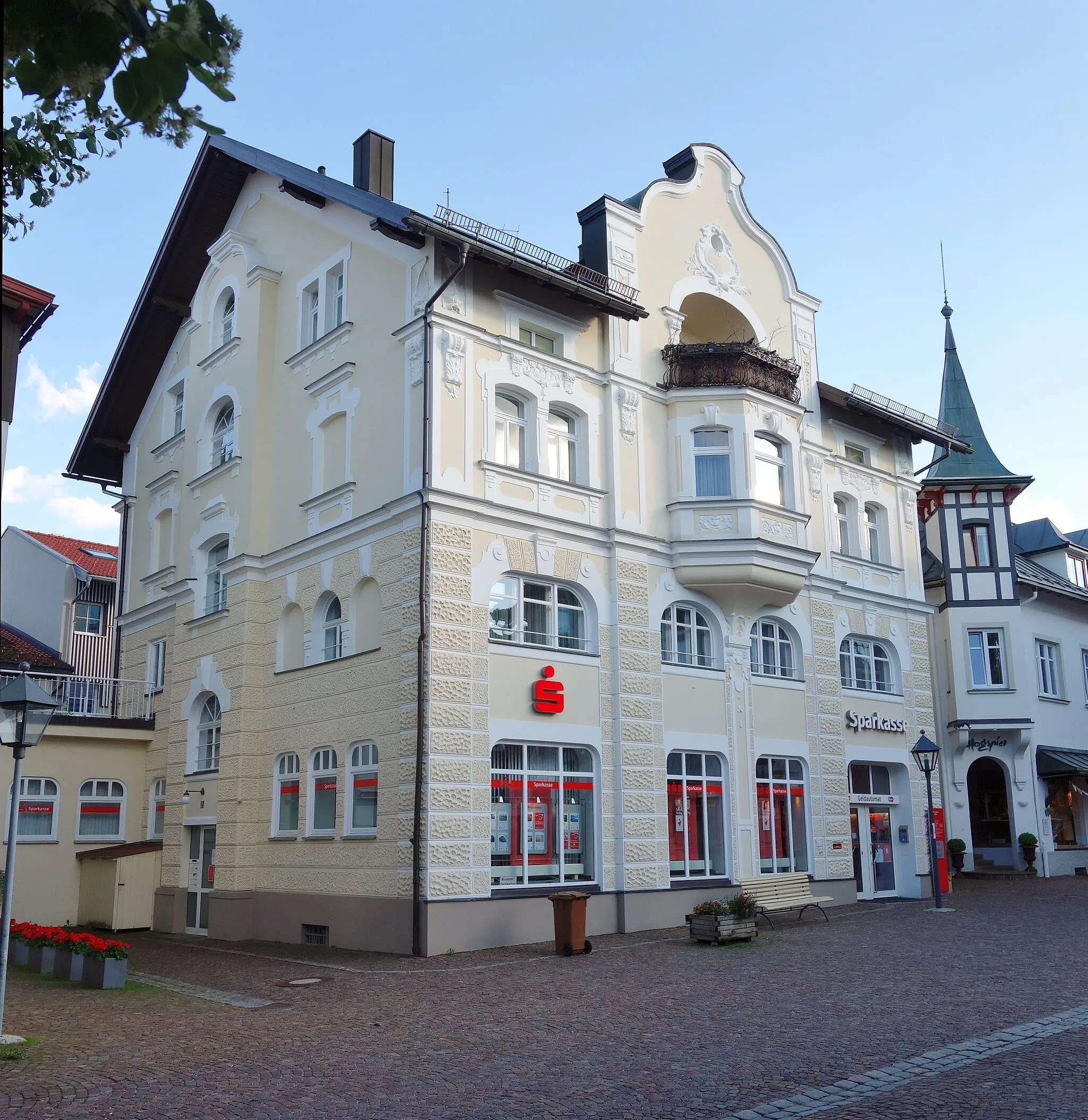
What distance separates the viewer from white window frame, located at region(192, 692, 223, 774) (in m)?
22.3

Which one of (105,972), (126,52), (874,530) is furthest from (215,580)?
(126,52)

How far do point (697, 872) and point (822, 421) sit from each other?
34.4 ft

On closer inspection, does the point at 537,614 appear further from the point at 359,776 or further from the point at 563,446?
the point at 359,776

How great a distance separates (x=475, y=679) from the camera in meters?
18.3

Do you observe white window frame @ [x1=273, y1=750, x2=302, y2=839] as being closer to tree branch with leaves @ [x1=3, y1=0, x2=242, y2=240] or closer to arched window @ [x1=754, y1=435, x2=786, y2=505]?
arched window @ [x1=754, y1=435, x2=786, y2=505]

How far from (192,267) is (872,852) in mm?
19551

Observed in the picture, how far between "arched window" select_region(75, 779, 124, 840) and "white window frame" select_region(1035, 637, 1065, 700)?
80.7ft

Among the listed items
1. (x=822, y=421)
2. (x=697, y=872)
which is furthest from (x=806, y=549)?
(x=697, y=872)

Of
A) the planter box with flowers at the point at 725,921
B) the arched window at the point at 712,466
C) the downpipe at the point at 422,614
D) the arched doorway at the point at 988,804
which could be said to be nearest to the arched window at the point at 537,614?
the downpipe at the point at 422,614

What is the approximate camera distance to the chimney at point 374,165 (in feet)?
77.2

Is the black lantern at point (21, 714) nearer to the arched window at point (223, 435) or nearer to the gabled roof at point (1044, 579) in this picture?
the arched window at point (223, 435)

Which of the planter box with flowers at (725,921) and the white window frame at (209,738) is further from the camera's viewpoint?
the white window frame at (209,738)

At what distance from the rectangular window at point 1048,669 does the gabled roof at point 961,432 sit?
4.95 metres

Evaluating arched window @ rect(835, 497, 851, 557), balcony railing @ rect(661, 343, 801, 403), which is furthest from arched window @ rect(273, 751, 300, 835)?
Result: arched window @ rect(835, 497, 851, 557)
